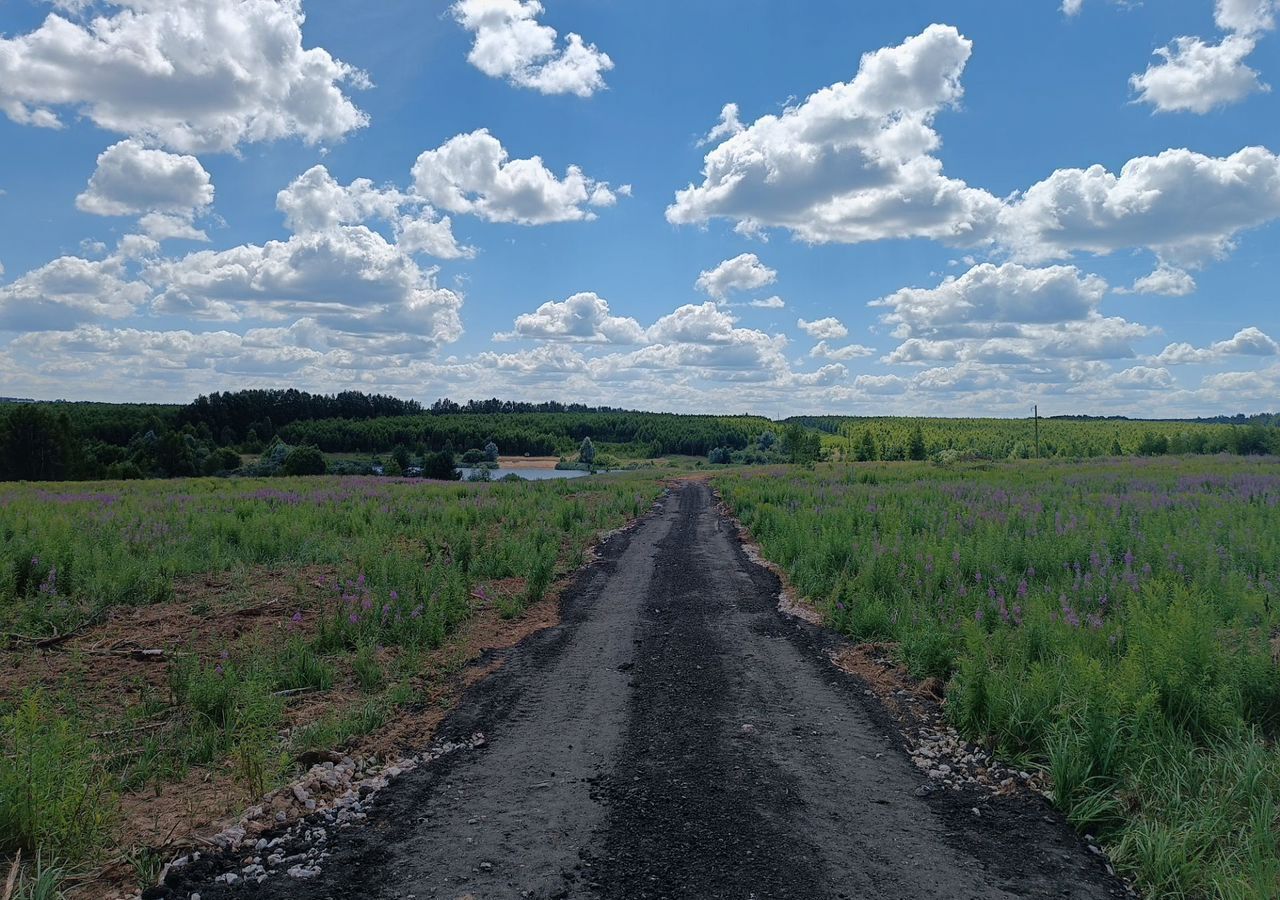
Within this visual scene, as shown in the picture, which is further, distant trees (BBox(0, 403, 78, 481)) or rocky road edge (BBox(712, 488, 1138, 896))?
distant trees (BBox(0, 403, 78, 481))

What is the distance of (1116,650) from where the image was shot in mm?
7684

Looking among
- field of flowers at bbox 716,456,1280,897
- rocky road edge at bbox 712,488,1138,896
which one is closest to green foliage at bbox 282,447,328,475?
field of flowers at bbox 716,456,1280,897

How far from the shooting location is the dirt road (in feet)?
13.8

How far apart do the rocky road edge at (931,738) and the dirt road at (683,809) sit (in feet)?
0.48

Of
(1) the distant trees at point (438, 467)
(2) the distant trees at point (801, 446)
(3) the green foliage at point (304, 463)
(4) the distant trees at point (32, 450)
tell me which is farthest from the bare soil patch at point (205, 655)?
(2) the distant trees at point (801, 446)

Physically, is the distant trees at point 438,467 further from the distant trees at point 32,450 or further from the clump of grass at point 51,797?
the clump of grass at point 51,797

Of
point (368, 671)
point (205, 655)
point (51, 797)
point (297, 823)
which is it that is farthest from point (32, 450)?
point (297, 823)

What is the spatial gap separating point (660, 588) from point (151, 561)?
875 centimetres

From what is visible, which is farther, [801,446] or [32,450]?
[801,446]

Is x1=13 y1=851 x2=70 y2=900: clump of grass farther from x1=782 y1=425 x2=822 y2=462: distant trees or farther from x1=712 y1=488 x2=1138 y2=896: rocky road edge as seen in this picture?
x1=782 y1=425 x2=822 y2=462: distant trees

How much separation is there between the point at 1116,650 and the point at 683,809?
213 inches

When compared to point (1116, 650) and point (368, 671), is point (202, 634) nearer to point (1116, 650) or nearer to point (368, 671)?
point (368, 671)

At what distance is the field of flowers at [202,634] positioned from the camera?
548cm

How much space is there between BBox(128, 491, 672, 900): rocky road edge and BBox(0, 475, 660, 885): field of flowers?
0.38 meters
